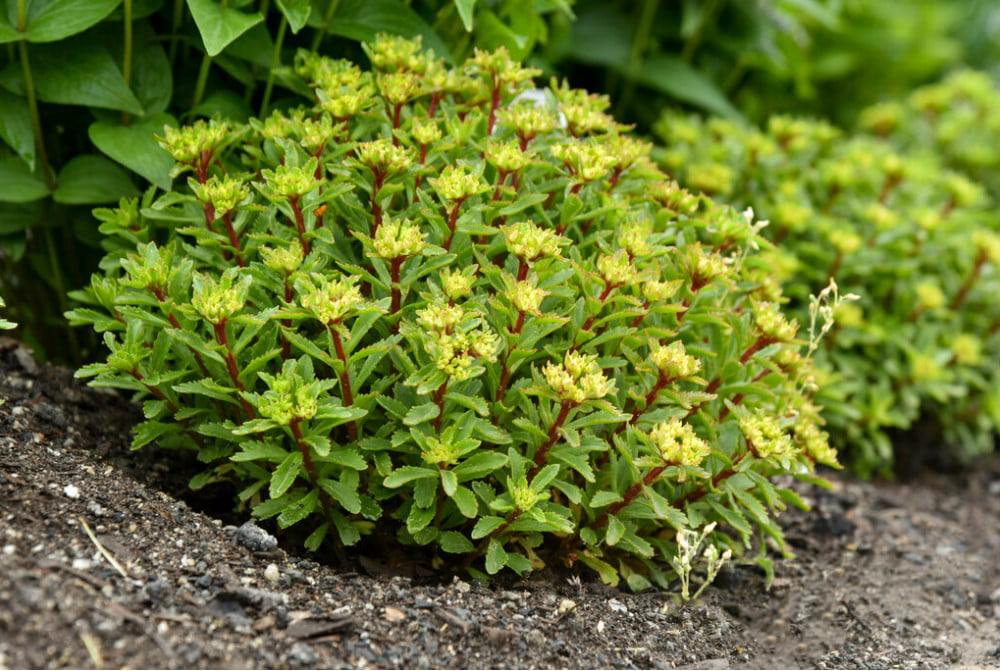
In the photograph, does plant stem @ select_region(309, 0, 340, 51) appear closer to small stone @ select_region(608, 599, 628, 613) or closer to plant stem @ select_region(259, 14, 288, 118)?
plant stem @ select_region(259, 14, 288, 118)

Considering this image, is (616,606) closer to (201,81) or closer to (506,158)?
(506,158)

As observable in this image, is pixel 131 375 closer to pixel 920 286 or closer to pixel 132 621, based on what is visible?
pixel 132 621

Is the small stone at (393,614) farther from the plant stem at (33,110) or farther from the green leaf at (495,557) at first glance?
the plant stem at (33,110)

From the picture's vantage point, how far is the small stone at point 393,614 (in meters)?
2.12

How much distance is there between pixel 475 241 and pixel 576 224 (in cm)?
27

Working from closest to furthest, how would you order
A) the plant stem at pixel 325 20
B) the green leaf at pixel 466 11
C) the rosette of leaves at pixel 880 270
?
the green leaf at pixel 466 11 → the plant stem at pixel 325 20 → the rosette of leaves at pixel 880 270

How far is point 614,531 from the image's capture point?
229cm

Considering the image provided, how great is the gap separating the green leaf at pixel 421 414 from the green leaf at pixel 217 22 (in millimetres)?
974

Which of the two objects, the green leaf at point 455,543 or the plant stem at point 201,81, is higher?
the plant stem at point 201,81

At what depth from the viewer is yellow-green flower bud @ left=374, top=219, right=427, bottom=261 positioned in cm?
212

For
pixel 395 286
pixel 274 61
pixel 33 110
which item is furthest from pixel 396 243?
pixel 33 110

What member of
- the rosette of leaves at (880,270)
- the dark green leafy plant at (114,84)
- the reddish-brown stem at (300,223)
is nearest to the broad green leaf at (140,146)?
the dark green leafy plant at (114,84)

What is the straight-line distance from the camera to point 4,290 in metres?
3.10

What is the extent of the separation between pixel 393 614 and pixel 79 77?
1.61 meters
